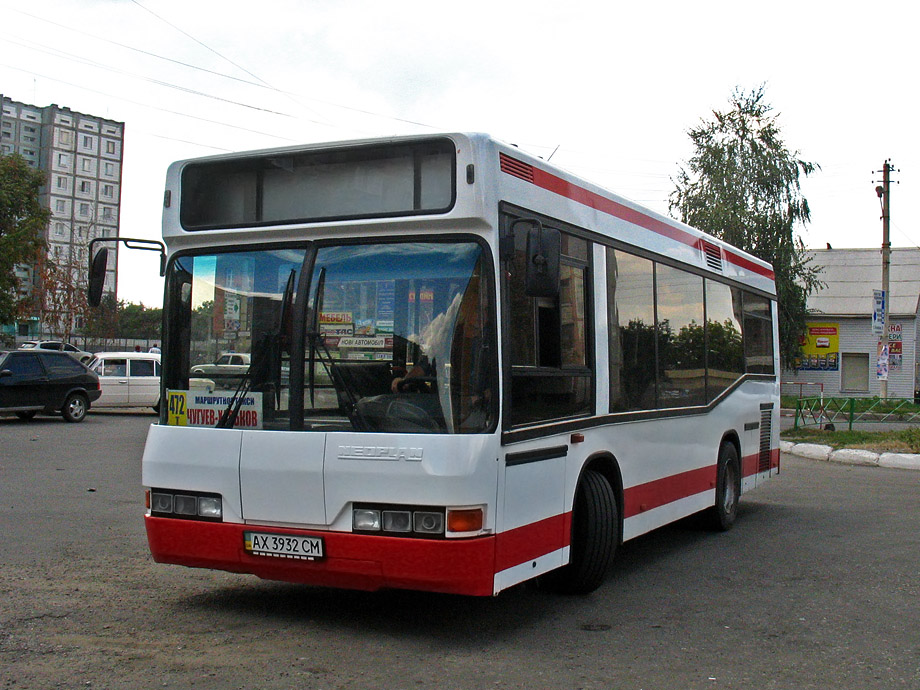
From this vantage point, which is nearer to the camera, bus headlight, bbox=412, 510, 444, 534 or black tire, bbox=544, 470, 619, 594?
bus headlight, bbox=412, 510, 444, 534

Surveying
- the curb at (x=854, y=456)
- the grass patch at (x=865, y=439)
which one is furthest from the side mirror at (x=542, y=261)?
the grass patch at (x=865, y=439)

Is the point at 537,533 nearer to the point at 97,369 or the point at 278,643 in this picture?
the point at 278,643

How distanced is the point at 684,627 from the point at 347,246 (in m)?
3.13

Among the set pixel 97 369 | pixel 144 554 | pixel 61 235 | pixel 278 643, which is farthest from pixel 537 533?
pixel 61 235

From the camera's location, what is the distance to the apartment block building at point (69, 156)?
119 m

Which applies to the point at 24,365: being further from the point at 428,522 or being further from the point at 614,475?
the point at 428,522

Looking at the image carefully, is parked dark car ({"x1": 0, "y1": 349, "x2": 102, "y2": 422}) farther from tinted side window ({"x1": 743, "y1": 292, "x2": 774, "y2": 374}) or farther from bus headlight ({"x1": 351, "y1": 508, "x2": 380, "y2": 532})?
bus headlight ({"x1": 351, "y1": 508, "x2": 380, "y2": 532})

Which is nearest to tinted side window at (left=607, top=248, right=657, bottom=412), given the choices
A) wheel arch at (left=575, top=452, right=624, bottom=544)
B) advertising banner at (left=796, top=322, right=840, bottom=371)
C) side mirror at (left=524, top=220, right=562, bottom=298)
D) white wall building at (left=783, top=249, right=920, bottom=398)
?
wheel arch at (left=575, top=452, right=624, bottom=544)

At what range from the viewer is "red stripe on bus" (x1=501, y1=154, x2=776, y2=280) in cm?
627

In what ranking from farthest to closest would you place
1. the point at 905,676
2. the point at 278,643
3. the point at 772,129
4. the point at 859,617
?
the point at 772,129
the point at 859,617
the point at 278,643
the point at 905,676

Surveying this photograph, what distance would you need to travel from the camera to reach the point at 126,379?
93.6 feet

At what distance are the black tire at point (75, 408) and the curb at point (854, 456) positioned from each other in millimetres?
16607

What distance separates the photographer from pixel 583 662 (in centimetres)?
545

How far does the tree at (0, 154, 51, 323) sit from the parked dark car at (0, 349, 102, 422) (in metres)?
8.64
